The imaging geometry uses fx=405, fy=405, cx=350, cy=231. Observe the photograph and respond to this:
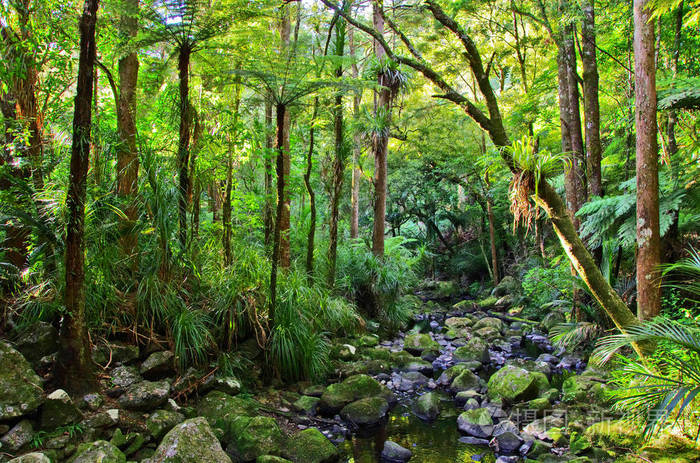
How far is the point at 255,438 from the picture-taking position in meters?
3.82

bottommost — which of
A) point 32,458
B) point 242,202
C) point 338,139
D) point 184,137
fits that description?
point 32,458

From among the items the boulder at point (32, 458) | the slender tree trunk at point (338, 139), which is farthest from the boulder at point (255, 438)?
the slender tree trunk at point (338, 139)

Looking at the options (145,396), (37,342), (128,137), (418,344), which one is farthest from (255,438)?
(418,344)

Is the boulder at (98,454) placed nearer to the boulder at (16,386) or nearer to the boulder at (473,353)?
the boulder at (16,386)

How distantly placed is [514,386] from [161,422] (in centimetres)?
433

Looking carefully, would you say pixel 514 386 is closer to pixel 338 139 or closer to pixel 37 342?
pixel 338 139

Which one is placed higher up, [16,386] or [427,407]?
[16,386]

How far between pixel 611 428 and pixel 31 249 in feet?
20.0

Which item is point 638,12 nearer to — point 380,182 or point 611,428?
point 611,428

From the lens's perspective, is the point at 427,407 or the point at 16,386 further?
the point at 427,407

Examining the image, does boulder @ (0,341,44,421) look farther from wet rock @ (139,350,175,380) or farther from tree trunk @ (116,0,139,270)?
tree trunk @ (116,0,139,270)

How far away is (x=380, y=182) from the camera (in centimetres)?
1043

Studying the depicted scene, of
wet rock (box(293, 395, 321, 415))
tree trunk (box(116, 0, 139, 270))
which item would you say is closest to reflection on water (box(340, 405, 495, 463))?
wet rock (box(293, 395, 321, 415))

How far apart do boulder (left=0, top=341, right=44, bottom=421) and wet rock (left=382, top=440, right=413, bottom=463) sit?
10.1 ft
